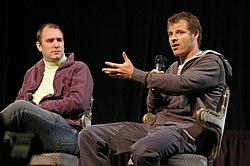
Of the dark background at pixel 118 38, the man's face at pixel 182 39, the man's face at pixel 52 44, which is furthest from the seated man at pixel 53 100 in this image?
the dark background at pixel 118 38

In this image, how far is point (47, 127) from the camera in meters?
2.25

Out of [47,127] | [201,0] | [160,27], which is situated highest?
[201,0]

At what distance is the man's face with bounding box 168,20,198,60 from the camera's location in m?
2.39

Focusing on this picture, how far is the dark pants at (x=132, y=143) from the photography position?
201 cm

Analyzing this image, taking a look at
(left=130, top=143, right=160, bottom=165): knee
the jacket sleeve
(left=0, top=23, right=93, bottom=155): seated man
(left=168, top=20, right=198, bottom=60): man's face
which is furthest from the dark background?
(left=130, top=143, right=160, bottom=165): knee

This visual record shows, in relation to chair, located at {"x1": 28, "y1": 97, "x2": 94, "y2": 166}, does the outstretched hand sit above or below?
above

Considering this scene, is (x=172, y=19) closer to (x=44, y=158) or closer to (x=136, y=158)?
(x=136, y=158)

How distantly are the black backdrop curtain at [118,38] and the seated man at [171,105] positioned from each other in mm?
1248

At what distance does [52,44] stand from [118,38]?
130 cm

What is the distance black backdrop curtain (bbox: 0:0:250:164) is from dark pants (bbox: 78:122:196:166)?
4.86ft

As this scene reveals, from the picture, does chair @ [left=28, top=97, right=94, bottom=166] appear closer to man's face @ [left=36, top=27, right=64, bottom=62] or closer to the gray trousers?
the gray trousers

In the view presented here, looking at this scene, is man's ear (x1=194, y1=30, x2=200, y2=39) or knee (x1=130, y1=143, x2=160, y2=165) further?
man's ear (x1=194, y1=30, x2=200, y2=39)

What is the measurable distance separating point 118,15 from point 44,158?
2.08 m

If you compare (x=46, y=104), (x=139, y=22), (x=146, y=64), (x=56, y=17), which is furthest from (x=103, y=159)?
(x=56, y=17)
